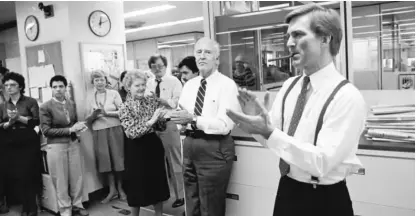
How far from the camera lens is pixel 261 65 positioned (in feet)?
11.5

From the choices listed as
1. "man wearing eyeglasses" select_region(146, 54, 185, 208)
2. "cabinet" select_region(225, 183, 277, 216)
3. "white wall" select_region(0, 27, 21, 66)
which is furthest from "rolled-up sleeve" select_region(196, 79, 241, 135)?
"white wall" select_region(0, 27, 21, 66)

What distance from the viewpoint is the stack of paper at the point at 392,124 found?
2.01 metres

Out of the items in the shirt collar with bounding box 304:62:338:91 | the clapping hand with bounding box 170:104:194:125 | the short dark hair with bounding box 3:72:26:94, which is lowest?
the clapping hand with bounding box 170:104:194:125

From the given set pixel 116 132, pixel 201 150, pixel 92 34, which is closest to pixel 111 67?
pixel 92 34

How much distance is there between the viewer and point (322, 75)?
1294 millimetres

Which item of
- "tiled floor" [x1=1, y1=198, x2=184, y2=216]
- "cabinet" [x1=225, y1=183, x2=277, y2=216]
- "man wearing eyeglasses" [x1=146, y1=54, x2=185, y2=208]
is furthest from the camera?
"man wearing eyeglasses" [x1=146, y1=54, x2=185, y2=208]

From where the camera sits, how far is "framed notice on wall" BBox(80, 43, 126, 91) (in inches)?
159

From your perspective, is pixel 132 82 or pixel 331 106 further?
pixel 132 82

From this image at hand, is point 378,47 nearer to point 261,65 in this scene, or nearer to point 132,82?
point 261,65

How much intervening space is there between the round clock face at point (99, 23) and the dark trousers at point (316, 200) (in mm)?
3483

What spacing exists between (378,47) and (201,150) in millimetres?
5539

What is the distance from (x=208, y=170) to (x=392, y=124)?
1.21 m

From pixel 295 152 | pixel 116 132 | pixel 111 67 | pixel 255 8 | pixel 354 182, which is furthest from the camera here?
pixel 111 67

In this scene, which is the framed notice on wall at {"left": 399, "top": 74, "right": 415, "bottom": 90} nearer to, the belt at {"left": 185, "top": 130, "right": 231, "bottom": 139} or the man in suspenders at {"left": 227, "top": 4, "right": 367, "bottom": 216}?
the belt at {"left": 185, "top": 130, "right": 231, "bottom": 139}
